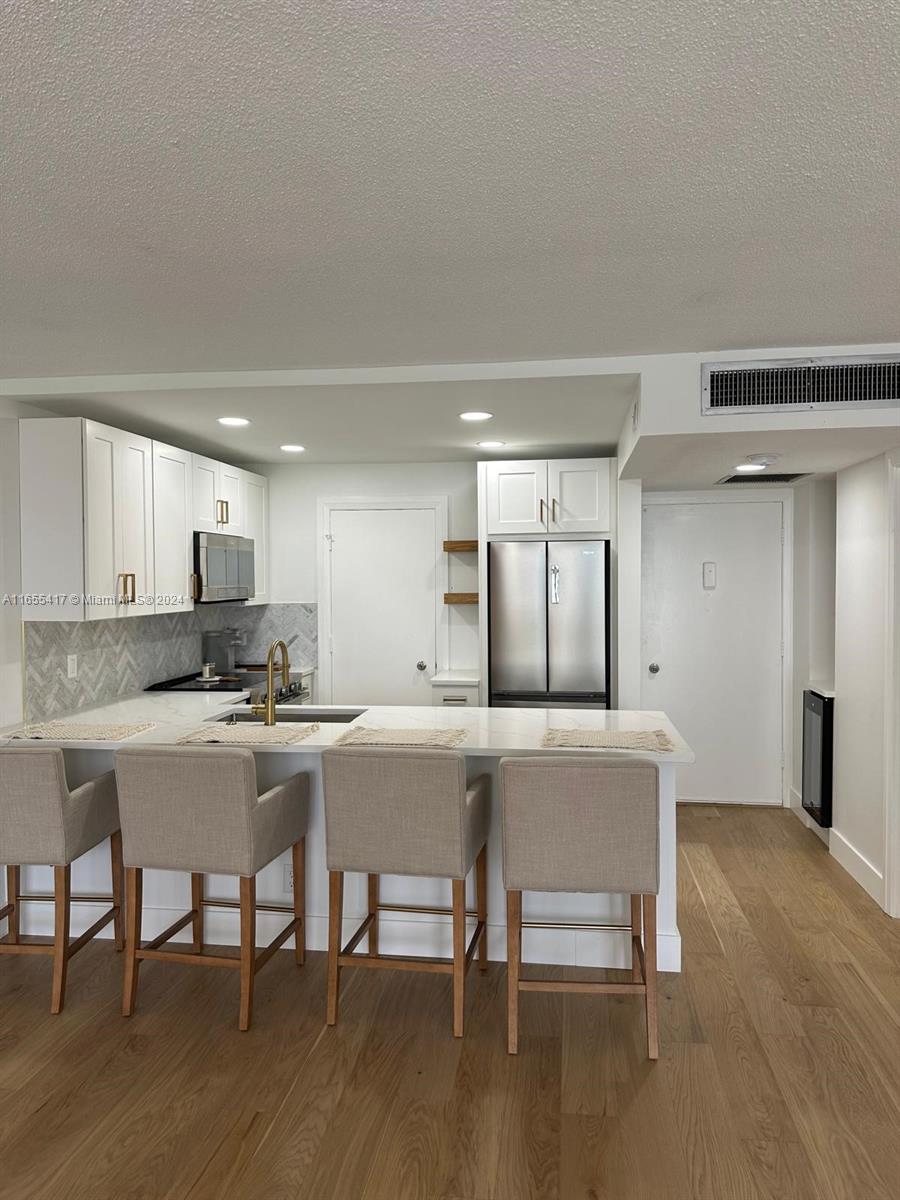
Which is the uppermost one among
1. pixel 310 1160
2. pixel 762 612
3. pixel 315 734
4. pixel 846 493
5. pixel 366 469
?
pixel 366 469

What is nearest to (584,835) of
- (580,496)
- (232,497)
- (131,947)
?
(131,947)

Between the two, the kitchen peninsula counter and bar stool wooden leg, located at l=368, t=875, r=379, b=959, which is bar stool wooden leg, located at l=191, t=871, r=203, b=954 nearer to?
the kitchen peninsula counter

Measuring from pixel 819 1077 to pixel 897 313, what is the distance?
7.71ft

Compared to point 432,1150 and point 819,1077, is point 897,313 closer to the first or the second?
point 819,1077

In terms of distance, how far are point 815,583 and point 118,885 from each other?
4144 mm

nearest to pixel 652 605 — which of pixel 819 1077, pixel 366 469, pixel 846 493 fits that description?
pixel 846 493

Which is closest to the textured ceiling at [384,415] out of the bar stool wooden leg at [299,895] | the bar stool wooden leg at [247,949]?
the bar stool wooden leg at [299,895]

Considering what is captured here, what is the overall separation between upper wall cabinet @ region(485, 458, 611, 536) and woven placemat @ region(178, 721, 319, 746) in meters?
2.03

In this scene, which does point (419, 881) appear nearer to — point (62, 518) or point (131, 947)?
point (131, 947)

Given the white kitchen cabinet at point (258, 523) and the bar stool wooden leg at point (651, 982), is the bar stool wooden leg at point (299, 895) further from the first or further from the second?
the white kitchen cabinet at point (258, 523)

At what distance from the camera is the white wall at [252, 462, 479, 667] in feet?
18.7

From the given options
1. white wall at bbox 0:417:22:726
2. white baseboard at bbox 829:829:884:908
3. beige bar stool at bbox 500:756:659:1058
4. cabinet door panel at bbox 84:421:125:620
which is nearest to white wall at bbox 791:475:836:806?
white baseboard at bbox 829:829:884:908

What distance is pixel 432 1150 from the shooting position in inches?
85.4

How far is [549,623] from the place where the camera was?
492 centimetres
